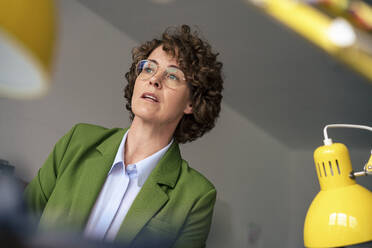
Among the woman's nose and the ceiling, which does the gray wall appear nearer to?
the ceiling

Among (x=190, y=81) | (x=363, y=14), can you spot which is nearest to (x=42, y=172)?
(x=190, y=81)

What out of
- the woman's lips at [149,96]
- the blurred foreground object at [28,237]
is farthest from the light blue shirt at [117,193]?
the blurred foreground object at [28,237]

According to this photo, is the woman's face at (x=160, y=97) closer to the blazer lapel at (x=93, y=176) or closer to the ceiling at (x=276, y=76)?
the blazer lapel at (x=93, y=176)

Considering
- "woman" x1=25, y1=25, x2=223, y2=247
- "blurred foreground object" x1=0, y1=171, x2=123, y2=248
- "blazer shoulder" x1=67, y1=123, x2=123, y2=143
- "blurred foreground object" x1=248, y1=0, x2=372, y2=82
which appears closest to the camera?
"blurred foreground object" x1=0, y1=171, x2=123, y2=248

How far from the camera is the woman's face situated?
2.96ft

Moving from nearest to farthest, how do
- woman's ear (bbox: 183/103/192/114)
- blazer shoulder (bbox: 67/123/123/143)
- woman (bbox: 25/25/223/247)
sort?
1. woman (bbox: 25/25/223/247)
2. blazer shoulder (bbox: 67/123/123/143)
3. woman's ear (bbox: 183/103/192/114)

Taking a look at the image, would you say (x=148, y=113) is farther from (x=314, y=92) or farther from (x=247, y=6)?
(x=314, y=92)

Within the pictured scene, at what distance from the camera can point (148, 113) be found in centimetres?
93

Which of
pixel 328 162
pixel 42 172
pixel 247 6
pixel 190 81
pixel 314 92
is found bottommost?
pixel 42 172

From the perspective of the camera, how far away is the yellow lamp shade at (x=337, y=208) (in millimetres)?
724

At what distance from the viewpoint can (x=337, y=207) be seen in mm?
750

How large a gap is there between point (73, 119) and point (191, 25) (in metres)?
0.43

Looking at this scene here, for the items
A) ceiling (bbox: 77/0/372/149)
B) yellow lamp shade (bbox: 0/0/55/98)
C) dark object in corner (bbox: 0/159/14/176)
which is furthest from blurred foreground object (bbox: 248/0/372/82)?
yellow lamp shade (bbox: 0/0/55/98)

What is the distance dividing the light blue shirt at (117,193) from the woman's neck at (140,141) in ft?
0.04
